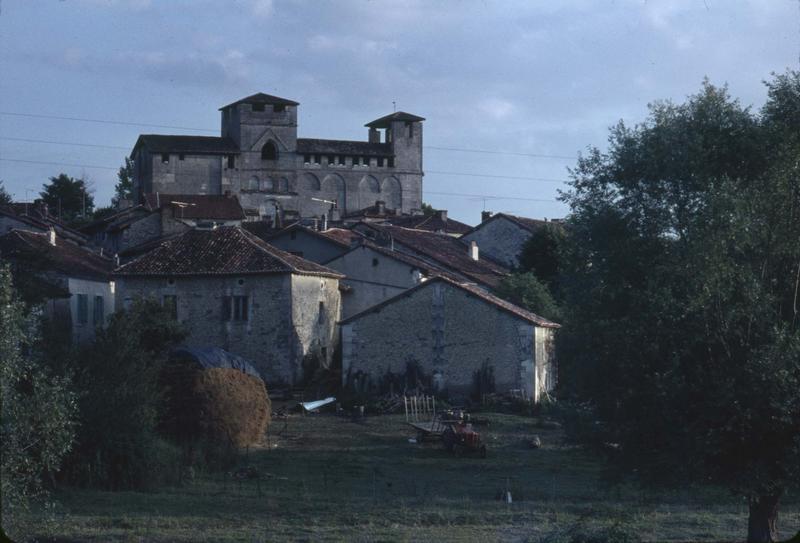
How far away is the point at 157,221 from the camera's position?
3076 inches

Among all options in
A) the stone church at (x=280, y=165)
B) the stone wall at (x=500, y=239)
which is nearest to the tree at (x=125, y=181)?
the stone church at (x=280, y=165)

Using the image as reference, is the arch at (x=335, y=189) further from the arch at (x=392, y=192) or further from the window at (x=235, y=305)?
the window at (x=235, y=305)

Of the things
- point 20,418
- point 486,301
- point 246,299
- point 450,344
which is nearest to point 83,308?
point 246,299

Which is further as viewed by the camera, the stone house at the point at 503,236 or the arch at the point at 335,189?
the arch at the point at 335,189

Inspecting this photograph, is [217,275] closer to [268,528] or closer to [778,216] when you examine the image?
[268,528]

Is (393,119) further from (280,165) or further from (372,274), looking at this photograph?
(372,274)

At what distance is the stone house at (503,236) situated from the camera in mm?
75875

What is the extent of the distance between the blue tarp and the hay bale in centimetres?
158

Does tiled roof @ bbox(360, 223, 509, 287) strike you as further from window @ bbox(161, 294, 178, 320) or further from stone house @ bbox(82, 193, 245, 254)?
window @ bbox(161, 294, 178, 320)

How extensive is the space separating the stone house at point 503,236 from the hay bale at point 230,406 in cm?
3702

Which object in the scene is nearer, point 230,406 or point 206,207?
point 230,406

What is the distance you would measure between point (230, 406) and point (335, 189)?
85.3 meters

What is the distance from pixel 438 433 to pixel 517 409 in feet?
23.8

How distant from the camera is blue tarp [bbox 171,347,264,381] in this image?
41.3 meters
